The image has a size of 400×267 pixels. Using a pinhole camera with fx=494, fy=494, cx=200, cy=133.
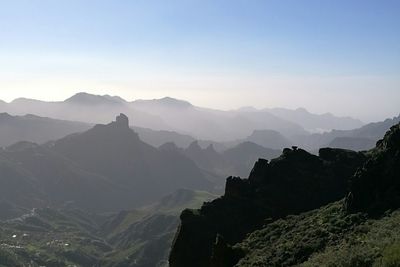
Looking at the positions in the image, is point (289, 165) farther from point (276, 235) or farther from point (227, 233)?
point (276, 235)

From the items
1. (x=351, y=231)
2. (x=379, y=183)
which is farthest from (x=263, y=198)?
(x=351, y=231)

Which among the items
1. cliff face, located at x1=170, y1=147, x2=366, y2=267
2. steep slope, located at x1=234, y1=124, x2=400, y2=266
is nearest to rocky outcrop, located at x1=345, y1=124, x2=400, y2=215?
steep slope, located at x1=234, y1=124, x2=400, y2=266

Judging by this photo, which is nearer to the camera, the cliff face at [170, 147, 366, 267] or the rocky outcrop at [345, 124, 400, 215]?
the rocky outcrop at [345, 124, 400, 215]

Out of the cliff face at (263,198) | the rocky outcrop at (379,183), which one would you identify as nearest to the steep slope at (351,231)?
the rocky outcrop at (379,183)

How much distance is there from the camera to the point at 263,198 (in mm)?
66625

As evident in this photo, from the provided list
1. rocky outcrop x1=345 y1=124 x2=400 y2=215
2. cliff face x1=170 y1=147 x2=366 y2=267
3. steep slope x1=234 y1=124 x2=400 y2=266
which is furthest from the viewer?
cliff face x1=170 y1=147 x2=366 y2=267

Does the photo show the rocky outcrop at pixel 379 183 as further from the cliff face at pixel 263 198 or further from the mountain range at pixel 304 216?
the cliff face at pixel 263 198

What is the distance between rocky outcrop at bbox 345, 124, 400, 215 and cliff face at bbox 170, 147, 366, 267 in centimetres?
1487

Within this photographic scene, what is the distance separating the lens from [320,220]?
49.5 metres

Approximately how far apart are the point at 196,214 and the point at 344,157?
26324 mm

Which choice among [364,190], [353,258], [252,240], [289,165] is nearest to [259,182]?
[289,165]

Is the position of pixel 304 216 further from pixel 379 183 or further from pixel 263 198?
pixel 379 183

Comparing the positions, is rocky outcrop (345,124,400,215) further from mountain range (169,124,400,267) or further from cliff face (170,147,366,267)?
cliff face (170,147,366,267)

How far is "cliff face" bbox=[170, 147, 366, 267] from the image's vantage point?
60072 mm
